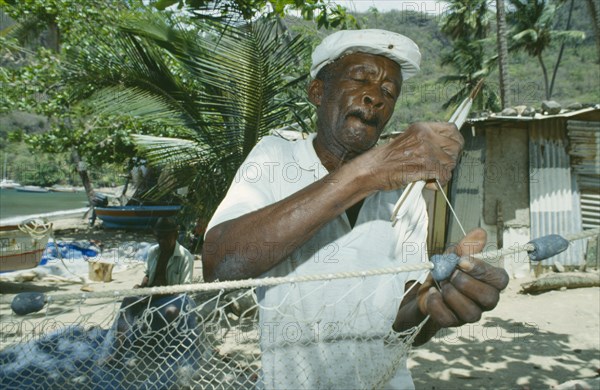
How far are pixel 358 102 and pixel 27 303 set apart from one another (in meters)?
1.47

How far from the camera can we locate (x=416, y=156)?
1.32 metres

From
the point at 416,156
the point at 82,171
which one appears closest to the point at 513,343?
the point at 416,156

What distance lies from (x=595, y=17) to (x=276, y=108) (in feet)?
26.7

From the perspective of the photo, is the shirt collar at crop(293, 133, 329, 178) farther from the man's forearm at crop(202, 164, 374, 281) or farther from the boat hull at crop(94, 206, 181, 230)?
the boat hull at crop(94, 206, 181, 230)

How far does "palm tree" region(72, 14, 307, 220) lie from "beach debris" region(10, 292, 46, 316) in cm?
345

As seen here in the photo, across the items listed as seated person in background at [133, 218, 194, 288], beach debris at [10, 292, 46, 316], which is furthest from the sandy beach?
beach debris at [10, 292, 46, 316]

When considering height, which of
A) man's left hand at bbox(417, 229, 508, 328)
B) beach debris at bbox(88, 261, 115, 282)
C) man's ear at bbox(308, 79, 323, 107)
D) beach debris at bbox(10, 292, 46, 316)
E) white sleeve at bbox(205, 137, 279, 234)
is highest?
man's ear at bbox(308, 79, 323, 107)

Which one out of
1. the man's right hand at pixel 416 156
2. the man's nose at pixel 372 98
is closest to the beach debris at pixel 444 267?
the man's right hand at pixel 416 156

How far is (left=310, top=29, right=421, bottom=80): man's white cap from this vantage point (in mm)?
1670

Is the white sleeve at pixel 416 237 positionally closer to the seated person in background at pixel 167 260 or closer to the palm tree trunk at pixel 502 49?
the seated person in background at pixel 167 260

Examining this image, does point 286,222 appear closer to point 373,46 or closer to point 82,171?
point 373,46

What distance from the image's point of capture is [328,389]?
1567mm

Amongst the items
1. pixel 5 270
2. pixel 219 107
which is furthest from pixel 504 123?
pixel 5 270

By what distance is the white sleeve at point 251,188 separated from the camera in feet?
4.44
